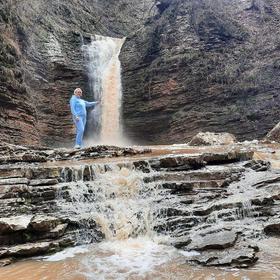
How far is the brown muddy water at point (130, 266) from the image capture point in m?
5.98

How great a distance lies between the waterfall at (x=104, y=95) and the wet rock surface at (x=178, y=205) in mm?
13684

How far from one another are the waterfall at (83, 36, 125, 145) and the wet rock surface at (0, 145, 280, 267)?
1368 cm

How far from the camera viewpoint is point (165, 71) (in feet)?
82.4

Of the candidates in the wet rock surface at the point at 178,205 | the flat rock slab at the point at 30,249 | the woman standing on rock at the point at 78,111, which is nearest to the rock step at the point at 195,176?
the wet rock surface at the point at 178,205

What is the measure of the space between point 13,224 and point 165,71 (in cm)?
1893

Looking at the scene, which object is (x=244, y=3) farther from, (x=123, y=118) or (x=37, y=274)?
(x=37, y=274)

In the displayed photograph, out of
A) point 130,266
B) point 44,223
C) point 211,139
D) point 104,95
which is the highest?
point 104,95

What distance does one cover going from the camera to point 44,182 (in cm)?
937

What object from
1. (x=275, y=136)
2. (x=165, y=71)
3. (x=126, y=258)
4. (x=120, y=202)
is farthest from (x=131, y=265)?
(x=165, y=71)

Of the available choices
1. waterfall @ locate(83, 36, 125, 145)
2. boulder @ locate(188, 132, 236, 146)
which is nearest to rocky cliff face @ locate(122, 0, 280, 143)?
waterfall @ locate(83, 36, 125, 145)

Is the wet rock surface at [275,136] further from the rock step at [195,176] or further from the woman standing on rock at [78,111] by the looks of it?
the woman standing on rock at [78,111]

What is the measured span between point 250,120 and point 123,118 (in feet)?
25.9

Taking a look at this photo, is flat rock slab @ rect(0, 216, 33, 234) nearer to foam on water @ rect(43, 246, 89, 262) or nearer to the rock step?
foam on water @ rect(43, 246, 89, 262)

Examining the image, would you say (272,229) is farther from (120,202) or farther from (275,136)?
(275,136)
